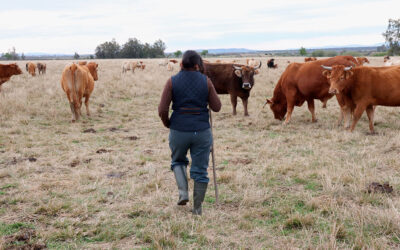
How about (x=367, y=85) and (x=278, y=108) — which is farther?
(x=278, y=108)

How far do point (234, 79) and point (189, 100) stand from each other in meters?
8.08

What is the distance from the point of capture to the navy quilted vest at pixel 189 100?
3938 mm

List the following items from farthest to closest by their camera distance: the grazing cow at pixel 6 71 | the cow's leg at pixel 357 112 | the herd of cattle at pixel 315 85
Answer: the grazing cow at pixel 6 71
the cow's leg at pixel 357 112
the herd of cattle at pixel 315 85

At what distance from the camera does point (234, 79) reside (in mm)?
11844

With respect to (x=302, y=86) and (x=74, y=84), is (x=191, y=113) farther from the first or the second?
(x=74, y=84)

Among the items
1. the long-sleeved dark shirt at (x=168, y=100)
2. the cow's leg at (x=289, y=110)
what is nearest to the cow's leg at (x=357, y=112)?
the cow's leg at (x=289, y=110)

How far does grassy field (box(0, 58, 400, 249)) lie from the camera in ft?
12.0

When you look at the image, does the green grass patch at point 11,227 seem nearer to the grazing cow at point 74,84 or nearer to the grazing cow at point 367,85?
the grazing cow at point 74,84

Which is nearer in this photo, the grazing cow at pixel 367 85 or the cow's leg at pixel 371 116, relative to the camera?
the grazing cow at pixel 367 85

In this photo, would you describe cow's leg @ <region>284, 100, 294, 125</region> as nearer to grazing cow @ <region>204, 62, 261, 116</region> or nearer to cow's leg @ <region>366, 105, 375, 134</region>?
grazing cow @ <region>204, 62, 261, 116</region>

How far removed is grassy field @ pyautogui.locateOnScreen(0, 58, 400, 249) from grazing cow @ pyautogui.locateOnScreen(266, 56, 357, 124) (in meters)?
0.80

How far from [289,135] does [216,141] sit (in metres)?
1.79

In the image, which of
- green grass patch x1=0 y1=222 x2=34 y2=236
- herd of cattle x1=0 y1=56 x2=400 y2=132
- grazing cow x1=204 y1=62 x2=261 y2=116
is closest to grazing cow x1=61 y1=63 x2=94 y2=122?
herd of cattle x1=0 y1=56 x2=400 y2=132

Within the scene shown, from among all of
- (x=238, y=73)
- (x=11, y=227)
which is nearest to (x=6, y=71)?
(x=238, y=73)
